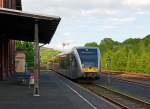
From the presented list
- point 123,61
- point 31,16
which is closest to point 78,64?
point 31,16

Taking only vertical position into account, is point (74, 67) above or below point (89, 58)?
below

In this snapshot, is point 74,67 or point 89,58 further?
point 74,67

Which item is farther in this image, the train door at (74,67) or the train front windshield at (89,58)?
the train door at (74,67)

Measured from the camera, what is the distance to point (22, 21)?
29.6m

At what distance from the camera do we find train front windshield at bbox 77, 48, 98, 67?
42438 mm

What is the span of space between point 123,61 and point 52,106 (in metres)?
80.6

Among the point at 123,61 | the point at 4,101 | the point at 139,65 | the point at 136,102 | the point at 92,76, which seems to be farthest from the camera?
the point at 123,61

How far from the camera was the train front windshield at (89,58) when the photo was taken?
42.4 m

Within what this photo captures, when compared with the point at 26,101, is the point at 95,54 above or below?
above

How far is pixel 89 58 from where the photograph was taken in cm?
4259

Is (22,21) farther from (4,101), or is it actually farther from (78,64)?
(78,64)

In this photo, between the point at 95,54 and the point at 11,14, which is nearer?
the point at 11,14

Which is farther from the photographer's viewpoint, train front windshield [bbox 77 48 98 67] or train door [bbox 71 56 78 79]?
train door [bbox 71 56 78 79]

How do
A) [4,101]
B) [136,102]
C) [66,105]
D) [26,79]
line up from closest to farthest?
[66,105] → [4,101] → [136,102] → [26,79]
